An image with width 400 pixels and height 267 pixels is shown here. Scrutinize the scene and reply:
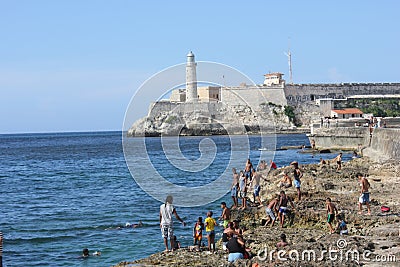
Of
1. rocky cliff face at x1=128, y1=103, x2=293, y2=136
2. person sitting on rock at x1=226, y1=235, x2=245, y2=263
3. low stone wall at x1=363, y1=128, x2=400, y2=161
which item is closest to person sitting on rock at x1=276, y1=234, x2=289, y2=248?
person sitting on rock at x1=226, y1=235, x2=245, y2=263

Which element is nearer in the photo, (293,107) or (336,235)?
(336,235)

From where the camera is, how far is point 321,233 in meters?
13.1

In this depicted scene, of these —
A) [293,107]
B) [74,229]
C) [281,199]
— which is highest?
[293,107]

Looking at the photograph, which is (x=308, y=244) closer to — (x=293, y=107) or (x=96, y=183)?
(x=96, y=183)

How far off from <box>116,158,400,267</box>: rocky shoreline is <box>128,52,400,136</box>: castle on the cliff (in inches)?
2540

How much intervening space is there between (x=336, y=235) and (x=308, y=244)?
115 cm

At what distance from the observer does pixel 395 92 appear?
95938 millimetres

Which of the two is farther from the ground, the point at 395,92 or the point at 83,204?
the point at 395,92

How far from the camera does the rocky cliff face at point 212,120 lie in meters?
87.1

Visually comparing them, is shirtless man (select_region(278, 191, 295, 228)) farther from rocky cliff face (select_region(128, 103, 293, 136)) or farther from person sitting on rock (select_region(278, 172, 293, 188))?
rocky cliff face (select_region(128, 103, 293, 136))

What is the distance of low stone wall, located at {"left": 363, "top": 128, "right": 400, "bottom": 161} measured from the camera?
90.6 ft

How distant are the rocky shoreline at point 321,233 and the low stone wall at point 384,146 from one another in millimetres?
6855

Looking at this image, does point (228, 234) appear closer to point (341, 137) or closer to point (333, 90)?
point (341, 137)

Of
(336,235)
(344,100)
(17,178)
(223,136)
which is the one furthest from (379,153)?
(223,136)
